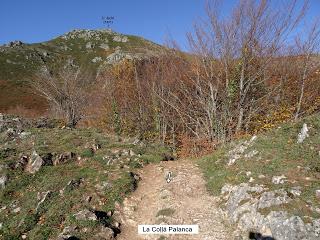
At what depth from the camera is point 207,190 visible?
16.5m

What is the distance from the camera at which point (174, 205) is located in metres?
15.6

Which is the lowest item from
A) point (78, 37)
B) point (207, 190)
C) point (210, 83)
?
point (207, 190)

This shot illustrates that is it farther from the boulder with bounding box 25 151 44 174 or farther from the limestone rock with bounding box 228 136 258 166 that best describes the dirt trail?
the boulder with bounding box 25 151 44 174

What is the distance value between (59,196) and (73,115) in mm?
26891

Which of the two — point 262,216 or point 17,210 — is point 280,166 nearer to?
point 262,216

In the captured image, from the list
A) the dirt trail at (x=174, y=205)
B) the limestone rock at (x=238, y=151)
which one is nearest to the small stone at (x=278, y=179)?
the dirt trail at (x=174, y=205)

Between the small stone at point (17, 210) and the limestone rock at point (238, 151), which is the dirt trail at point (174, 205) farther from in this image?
the small stone at point (17, 210)

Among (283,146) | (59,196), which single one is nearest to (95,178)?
(59,196)

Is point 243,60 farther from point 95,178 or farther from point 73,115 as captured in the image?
point 73,115

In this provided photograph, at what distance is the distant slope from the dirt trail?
257ft

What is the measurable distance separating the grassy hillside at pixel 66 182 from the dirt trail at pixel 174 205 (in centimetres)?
74

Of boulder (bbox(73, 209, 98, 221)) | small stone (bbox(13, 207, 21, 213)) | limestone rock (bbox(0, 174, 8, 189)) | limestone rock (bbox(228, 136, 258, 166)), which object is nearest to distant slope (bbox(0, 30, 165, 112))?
limestone rock (bbox(0, 174, 8, 189))

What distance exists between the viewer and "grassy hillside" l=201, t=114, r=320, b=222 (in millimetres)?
12484

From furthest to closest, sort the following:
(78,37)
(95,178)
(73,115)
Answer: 1. (78,37)
2. (73,115)
3. (95,178)
